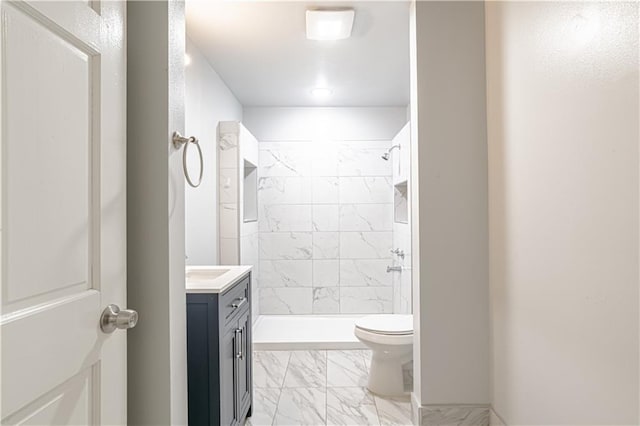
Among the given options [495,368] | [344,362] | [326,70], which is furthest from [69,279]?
[326,70]

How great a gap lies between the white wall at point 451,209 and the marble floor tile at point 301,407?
637mm

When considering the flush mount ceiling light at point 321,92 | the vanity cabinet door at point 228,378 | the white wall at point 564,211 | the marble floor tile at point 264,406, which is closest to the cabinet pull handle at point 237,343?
the vanity cabinet door at point 228,378

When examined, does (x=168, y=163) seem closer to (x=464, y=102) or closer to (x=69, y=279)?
(x=69, y=279)

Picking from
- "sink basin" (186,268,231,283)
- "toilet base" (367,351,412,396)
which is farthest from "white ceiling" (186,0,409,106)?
"toilet base" (367,351,412,396)

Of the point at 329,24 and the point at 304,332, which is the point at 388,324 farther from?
the point at 329,24

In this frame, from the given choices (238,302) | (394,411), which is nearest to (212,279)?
(238,302)

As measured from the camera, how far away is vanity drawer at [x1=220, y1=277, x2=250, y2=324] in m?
1.71

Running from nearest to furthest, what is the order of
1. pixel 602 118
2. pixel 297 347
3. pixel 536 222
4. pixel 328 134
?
pixel 602 118 < pixel 536 222 < pixel 297 347 < pixel 328 134

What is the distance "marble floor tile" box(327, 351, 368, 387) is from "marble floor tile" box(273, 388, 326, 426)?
0.19 metres

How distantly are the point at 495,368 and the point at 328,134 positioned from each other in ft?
10.4

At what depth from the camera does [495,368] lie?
2021mm

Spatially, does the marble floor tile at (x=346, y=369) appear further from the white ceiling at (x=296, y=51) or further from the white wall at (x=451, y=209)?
the white ceiling at (x=296, y=51)

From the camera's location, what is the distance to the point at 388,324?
272 cm

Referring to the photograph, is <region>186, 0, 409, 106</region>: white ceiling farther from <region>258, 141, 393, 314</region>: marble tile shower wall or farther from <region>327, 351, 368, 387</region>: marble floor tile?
<region>327, 351, 368, 387</region>: marble floor tile
